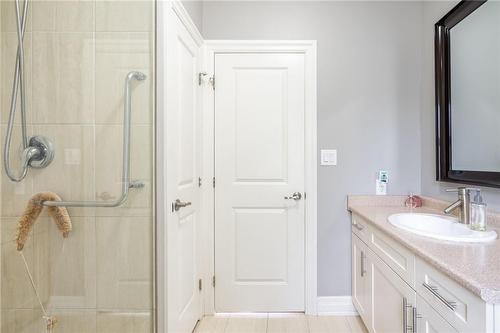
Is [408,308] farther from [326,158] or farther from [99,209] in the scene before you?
[99,209]

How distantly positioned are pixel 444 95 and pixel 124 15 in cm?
199

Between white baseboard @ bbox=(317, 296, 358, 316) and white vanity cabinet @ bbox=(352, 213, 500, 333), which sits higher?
white vanity cabinet @ bbox=(352, 213, 500, 333)

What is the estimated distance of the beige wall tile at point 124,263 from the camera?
1362mm

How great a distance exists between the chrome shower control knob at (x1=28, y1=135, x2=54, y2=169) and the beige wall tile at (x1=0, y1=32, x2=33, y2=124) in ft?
0.30

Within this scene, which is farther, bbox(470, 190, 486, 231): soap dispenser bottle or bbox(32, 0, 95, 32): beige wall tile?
bbox(470, 190, 486, 231): soap dispenser bottle

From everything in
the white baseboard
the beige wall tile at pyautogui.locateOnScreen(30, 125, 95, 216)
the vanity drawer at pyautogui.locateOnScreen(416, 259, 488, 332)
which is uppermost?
the beige wall tile at pyautogui.locateOnScreen(30, 125, 95, 216)

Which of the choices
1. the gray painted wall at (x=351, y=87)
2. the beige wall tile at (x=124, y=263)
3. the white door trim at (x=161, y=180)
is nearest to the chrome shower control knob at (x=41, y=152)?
the beige wall tile at (x=124, y=263)

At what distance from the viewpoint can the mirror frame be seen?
1.79 m

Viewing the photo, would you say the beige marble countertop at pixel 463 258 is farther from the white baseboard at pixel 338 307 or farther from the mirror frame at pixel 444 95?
the white baseboard at pixel 338 307

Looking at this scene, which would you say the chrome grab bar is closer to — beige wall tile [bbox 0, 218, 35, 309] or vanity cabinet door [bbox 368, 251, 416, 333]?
beige wall tile [bbox 0, 218, 35, 309]

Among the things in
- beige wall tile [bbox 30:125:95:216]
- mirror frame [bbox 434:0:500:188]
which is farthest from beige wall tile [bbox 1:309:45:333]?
mirror frame [bbox 434:0:500:188]

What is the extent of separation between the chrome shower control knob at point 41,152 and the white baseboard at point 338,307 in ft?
6.85

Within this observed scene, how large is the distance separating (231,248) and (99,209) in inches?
47.0

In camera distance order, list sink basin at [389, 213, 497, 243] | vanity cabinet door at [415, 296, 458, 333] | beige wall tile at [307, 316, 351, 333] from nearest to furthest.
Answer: vanity cabinet door at [415, 296, 458, 333]
sink basin at [389, 213, 497, 243]
beige wall tile at [307, 316, 351, 333]
